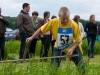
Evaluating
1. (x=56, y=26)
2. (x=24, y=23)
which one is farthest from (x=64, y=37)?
(x=24, y=23)

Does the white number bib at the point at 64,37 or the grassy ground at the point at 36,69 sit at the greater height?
the white number bib at the point at 64,37

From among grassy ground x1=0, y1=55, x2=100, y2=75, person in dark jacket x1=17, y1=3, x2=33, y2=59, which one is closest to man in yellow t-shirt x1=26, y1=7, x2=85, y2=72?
grassy ground x1=0, y1=55, x2=100, y2=75

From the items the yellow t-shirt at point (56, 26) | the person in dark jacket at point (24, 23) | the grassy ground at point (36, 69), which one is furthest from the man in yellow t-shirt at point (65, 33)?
the person in dark jacket at point (24, 23)

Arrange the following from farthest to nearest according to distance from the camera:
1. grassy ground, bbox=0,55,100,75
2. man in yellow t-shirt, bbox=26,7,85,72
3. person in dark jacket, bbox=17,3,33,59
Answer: person in dark jacket, bbox=17,3,33,59 < man in yellow t-shirt, bbox=26,7,85,72 < grassy ground, bbox=0,55,100,75

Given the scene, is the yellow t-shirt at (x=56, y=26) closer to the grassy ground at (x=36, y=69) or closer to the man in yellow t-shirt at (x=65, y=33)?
the man in yellow t-shirt at (x=65, y=33)

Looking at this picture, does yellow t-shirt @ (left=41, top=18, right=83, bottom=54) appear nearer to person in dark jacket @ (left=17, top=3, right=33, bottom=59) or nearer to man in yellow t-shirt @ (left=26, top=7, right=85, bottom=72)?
man in yellow t-shirt @ (left=26, top=7, right=85, bottom=72)

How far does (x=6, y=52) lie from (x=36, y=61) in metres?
6.51

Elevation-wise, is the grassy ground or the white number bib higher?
the white number bib

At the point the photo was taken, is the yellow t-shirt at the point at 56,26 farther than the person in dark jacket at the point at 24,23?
No

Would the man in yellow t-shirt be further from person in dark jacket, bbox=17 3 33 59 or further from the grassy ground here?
person in dark jacket, bbox=17 3 33 59

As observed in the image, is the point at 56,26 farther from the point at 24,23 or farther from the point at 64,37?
the point at 24,23

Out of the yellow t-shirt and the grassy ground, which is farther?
the yellow t-shirt

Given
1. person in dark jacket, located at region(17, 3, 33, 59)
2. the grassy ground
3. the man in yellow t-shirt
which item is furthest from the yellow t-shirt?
person in dark jacket, located at region(17, 3, 33, 59)

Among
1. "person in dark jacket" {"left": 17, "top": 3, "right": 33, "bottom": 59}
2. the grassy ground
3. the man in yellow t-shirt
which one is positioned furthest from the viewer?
"person in dark jacket" {"left": 17, "top": 3, "right": 33, "bottom": 59}
